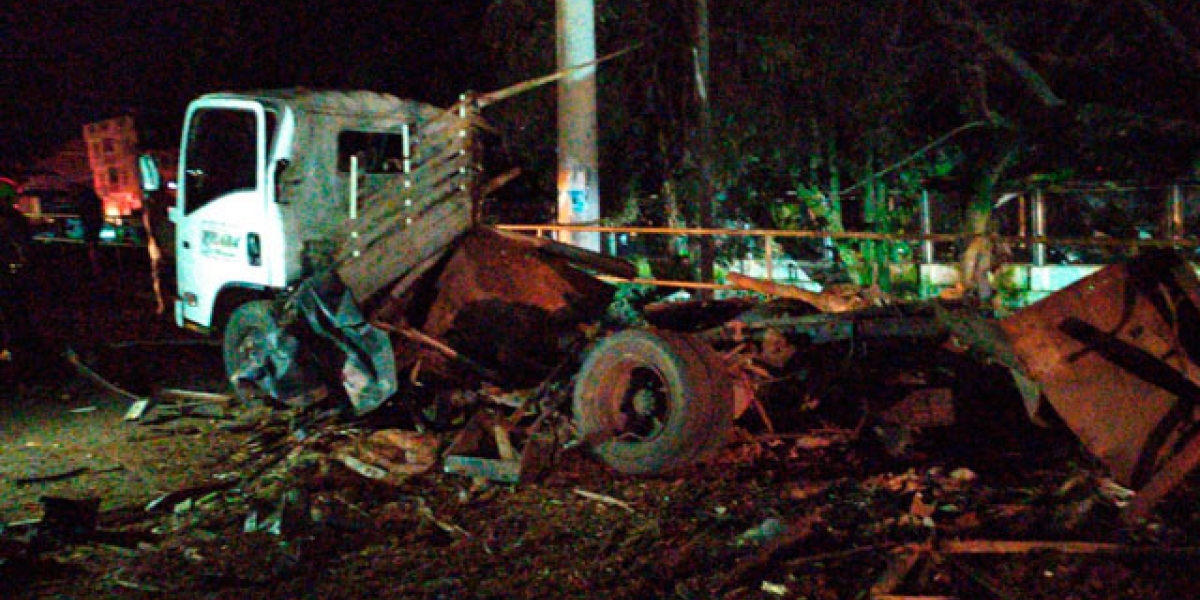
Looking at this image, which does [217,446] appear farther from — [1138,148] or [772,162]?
[1138,148]

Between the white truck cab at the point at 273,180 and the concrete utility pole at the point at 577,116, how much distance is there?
223 cm

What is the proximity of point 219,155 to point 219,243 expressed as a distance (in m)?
0.75

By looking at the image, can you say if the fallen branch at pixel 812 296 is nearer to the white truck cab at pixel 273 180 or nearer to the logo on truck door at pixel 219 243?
the white truck cab at pixel 273 180

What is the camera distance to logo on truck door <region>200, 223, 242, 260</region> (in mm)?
9883

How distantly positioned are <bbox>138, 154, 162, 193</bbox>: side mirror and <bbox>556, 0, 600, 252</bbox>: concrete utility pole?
4044mm

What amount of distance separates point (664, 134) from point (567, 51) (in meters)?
6.68

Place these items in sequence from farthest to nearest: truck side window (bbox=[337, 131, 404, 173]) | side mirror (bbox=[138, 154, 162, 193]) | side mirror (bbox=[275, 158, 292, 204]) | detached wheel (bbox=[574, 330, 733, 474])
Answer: side mirror (bbox=[138, 154, 162, 193])
truck side window (bbox=[337, 131, 404, 173])
side mirror (bbox=[275, 158, 292, 204])
detached wheel (bbox=[574, 330, 733, 474])

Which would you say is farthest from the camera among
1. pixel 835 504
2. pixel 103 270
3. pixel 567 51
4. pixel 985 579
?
pixel 103 270

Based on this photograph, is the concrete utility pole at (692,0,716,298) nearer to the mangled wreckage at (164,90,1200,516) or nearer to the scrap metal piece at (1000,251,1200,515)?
the mangled wreckage at (164,90,1200,516)

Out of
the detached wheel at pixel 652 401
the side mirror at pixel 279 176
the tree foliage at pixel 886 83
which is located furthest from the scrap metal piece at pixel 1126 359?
the tree foliage at pixel 886 83

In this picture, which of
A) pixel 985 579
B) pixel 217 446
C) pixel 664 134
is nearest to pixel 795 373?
pixel 985 579

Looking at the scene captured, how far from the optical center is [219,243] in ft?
33.1

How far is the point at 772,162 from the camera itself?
63.0 ft

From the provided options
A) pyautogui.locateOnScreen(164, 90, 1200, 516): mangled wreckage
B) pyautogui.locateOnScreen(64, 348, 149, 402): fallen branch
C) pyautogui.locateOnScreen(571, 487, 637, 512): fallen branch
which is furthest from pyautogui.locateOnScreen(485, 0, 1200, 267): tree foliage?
pyautogui.locateOnScreen(571, 487, 637, 512): fallen branch
